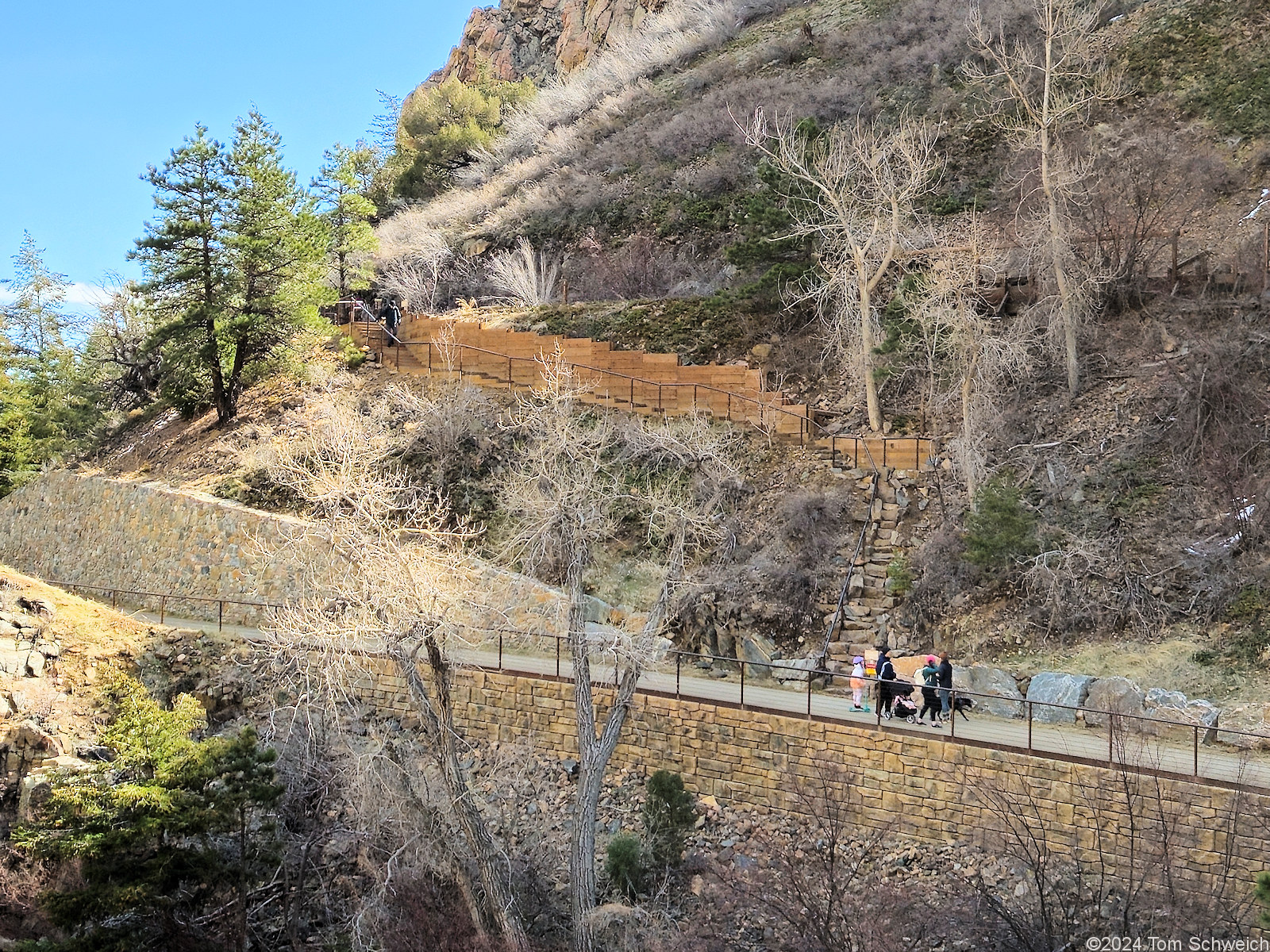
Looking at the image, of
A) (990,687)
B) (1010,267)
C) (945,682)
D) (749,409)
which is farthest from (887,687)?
(1010,267)

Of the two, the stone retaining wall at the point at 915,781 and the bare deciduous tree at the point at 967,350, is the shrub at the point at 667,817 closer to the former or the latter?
the stone retaining wall at the point at 915,781

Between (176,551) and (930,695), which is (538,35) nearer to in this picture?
(176,551)

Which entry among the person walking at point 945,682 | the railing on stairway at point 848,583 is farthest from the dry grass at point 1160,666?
the railing on stairway at point 848,583

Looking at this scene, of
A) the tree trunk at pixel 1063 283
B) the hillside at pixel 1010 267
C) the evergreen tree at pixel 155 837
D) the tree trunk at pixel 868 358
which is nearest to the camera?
the evergreen tree at pixel 155 837

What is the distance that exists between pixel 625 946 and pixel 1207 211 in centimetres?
2229

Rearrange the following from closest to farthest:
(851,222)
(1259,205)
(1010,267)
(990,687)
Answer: (990,687), (851,222), (1010,267), (1259,205)

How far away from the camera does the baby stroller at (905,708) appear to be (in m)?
15.4

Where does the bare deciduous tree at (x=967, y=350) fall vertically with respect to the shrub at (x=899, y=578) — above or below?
above

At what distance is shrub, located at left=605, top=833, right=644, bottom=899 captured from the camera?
47.2 feet

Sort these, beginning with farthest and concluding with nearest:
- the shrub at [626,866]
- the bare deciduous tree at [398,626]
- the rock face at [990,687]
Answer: the rock face at [990,687]
the shrub at [626,866]
the bare deciduous tree at [398,626]

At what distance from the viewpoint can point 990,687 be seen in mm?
16234

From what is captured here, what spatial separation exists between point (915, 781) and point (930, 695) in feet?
4.57

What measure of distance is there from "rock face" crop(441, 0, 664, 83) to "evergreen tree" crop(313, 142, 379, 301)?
30533 mm

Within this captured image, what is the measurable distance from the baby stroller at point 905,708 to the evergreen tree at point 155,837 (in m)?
9.15
